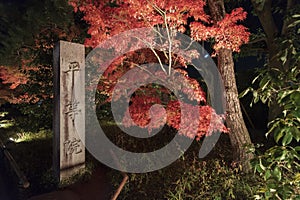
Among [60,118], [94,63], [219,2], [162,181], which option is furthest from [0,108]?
[219,2]

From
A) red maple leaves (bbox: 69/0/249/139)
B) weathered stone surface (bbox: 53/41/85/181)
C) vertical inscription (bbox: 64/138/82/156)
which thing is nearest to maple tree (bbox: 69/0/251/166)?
red maple leaves (bbox: 69/0/249/139)

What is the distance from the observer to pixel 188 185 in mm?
4312

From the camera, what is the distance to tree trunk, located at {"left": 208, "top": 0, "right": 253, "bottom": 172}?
475cm

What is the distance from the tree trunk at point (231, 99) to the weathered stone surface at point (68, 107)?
104 inches

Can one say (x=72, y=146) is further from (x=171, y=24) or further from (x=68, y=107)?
(x=171, y=24)

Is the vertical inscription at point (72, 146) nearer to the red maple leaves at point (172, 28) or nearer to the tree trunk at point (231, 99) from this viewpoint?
the red maple leaves at point (172, 28)

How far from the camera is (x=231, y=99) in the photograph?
4777mm

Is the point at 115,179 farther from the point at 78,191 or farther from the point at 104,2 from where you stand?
the point at 104,2

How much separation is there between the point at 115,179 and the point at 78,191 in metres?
0.73

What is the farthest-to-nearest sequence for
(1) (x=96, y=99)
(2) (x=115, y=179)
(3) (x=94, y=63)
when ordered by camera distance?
(1) (x=96, y=99) < (3) (x=94, y=63) < (2) (x=115, y=179)

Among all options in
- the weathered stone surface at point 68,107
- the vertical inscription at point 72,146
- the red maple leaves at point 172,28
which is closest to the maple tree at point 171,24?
the red maple leaves at point 172,28

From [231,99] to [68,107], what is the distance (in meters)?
3.02

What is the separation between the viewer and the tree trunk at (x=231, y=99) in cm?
475

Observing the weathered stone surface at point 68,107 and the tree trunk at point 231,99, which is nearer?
the weathered stone surface at point 68,107
